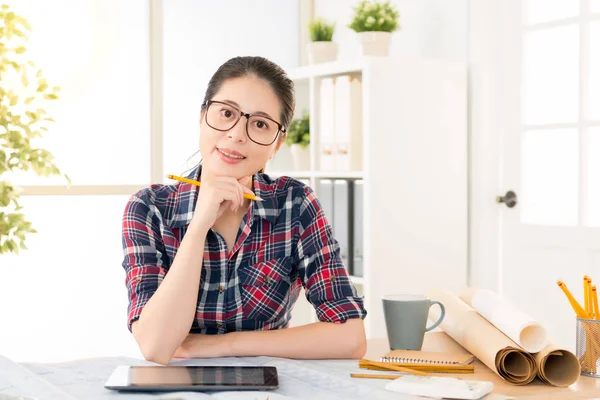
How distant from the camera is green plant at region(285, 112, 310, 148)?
11.5 ft

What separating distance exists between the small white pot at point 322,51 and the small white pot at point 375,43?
31 centimetres

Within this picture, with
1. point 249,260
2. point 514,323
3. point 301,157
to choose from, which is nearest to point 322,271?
point 249,260

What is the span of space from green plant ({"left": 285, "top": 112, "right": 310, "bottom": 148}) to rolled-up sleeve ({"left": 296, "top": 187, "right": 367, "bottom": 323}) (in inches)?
68.5

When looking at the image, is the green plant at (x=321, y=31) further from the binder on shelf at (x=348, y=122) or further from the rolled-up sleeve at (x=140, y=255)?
the rolled-up sleeve at (x=140, y=255)

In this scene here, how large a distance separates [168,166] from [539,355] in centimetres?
270

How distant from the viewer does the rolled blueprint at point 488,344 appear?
1.24 m

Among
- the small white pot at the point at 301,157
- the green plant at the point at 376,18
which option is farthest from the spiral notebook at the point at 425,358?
the small white pot at the point at 301,157

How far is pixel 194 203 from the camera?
66.2 inches

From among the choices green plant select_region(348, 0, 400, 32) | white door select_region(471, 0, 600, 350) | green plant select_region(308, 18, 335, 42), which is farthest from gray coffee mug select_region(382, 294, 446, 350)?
green plant select_region(308, 18, 335, 42)

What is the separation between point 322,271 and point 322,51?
194 centimetres

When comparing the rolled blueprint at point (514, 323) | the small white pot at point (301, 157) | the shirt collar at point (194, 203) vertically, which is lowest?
the rolled blueprint at point (514, 323)

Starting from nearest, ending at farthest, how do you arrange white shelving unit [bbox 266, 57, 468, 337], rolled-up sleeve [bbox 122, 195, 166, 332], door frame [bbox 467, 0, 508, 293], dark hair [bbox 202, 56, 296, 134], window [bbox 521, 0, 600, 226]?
rolled-up sleeve [bbox 122, 195, 166, 332] → dark hair [bbox 202, 56, 296, 134] → window [bbox 521, 0, 600, 226] → white shelving unit [bbox 266, 57, 468, 337] → door frame [bbox 467, 0, 508, 293]

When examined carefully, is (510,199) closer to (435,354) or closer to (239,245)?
(239,245)

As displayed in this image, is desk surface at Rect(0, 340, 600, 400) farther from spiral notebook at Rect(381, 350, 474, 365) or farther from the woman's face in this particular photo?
the woman's face
